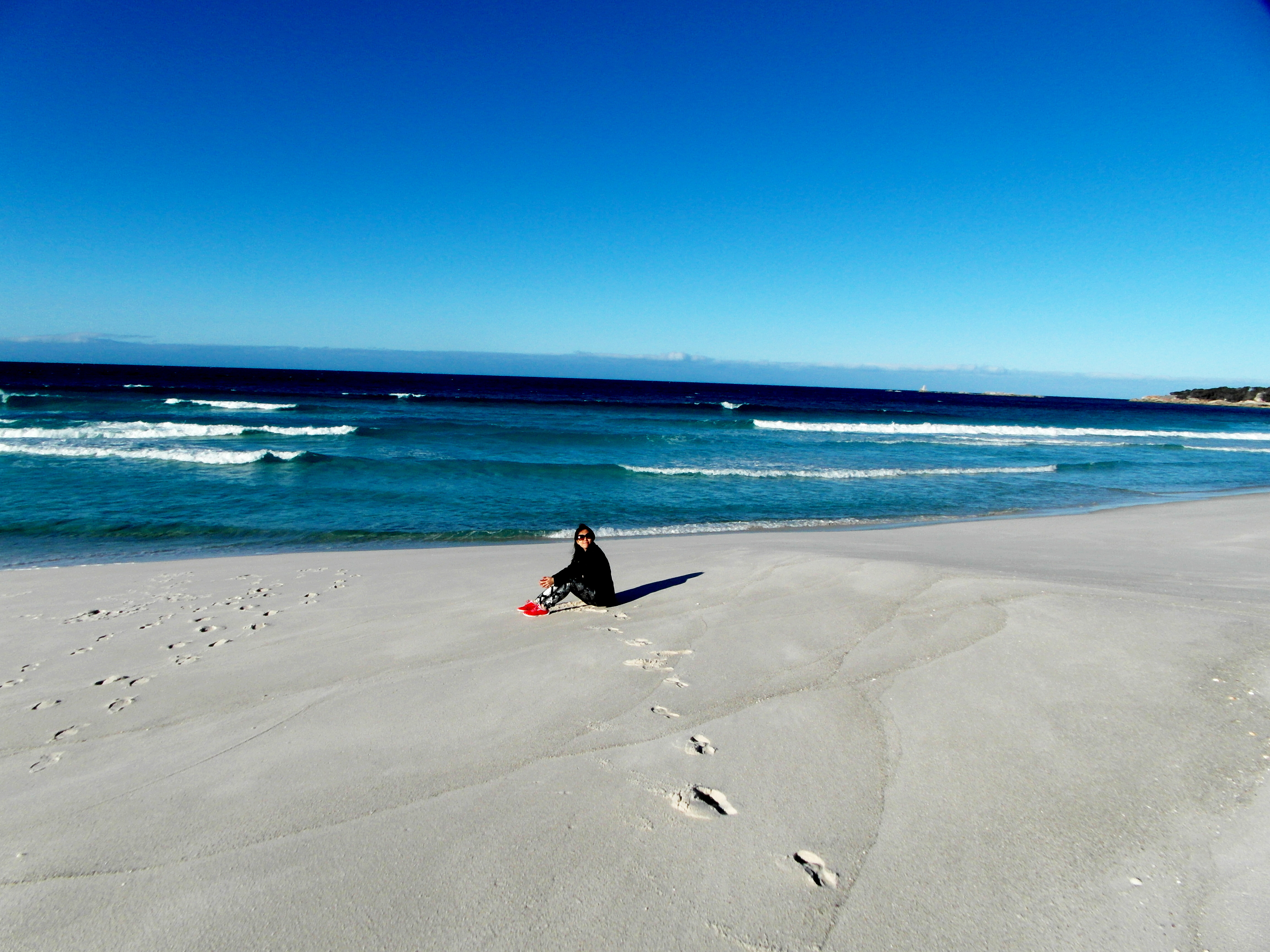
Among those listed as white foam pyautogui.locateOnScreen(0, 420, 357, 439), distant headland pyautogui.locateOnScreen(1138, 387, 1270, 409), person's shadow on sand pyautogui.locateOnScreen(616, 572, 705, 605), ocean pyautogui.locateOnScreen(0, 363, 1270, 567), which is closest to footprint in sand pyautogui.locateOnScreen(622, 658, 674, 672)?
person's shadow on sand pyautogui.locateOnScreen(616, 572, 705, 605)

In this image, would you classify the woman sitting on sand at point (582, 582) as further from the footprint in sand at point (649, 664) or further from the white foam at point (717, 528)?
the white foam at point (717, 528)

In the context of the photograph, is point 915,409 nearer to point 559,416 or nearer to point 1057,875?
point 559,416

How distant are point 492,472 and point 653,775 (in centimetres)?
1657

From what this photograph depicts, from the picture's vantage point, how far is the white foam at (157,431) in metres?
23.1

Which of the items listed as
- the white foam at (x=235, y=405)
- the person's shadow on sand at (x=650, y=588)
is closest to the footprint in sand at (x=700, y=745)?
the person's shadow on sand at (x=650, y=588)

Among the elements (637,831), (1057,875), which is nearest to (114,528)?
(637,831)

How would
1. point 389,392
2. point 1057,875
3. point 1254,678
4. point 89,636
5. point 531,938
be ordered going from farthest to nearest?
point 389,392, point 89,636, point 1254,678, point 1057,875, point 531,938

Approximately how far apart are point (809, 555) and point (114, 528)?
12.6 m

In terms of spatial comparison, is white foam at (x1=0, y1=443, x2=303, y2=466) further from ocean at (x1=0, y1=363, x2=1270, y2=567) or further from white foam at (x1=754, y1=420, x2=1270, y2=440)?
white foam at (x1=754, y1=420, x2=1270, y2=440)

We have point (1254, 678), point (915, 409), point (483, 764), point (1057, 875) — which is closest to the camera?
point (1057, 875)

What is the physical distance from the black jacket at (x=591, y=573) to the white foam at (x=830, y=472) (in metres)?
13.2

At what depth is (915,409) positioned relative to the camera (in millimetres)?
68500

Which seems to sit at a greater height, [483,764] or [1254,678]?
[1254,678]

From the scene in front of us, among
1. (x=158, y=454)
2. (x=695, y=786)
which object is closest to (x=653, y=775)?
(x=695, y=786)
